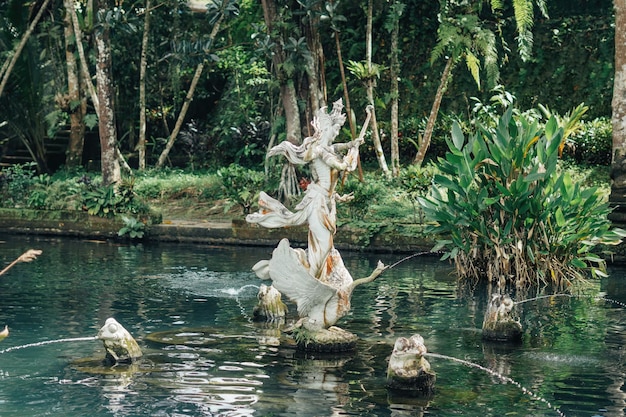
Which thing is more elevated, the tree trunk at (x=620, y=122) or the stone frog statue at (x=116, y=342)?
the tree trunk at (x=620, y=122)

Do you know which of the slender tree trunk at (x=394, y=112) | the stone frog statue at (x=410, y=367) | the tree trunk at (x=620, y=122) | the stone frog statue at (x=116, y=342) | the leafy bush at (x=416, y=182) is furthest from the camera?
the slender tree trunk at (x=394, y=112)

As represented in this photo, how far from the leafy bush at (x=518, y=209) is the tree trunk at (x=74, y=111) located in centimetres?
1346

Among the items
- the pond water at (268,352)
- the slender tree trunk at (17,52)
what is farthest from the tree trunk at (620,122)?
the slender tree trunk at (17,52)

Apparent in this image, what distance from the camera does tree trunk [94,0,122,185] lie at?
18828mm

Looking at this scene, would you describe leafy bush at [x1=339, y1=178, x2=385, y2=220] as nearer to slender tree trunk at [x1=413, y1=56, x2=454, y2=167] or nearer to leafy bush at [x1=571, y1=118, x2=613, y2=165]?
slender tree trunk at [x1=413, y1=56, x2=454, y2=167]

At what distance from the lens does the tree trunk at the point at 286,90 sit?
719 inches

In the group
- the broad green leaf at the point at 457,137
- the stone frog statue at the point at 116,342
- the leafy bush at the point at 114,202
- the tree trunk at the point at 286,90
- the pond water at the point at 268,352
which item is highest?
the tree trunk at the point at 286,90

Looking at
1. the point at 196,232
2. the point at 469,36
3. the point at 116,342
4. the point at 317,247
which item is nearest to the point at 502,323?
the point at 317,247

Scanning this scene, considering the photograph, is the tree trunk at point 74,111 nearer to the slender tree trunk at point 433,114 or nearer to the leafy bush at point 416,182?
Result: the slender tree trunk at point 433,114

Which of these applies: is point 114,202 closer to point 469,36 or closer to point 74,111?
point 74,111

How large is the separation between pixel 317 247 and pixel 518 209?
419 centimetres

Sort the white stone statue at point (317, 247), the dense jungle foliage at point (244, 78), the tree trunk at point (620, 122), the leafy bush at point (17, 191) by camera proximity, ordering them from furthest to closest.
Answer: the dense jungle foliage at point (244, 78) → the leafy bush at point (17, 191) → the tree trunk at point (620, 122) → the white stone statue at point (317, 247)

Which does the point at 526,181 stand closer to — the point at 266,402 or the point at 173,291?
the point at 173,291

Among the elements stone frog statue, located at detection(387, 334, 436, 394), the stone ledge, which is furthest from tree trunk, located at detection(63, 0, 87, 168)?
stone frog statue, located at detection(387, 334, 436, 394)
